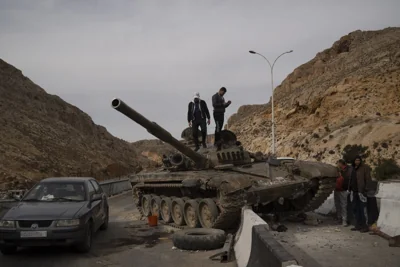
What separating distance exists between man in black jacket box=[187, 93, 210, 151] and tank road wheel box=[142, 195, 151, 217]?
2.73 metres

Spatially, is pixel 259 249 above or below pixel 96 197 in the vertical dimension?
below

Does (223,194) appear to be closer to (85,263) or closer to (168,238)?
(168,238)

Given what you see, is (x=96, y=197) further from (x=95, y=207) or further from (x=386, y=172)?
(x=386, y=172)

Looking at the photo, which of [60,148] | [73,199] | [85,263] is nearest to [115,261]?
[85,263]

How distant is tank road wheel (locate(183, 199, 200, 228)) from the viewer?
39.4ft

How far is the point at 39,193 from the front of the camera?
381 inches

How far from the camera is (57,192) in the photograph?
9.73m

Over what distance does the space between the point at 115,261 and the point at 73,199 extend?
1.98 meters

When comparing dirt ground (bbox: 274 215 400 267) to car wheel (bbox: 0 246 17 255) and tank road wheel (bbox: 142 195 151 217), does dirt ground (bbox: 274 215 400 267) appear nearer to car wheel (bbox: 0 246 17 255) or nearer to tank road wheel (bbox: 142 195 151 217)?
car wheel (bbox: 0 246 17 255)

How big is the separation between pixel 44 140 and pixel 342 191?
34.7m

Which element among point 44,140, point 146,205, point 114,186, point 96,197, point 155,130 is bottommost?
point 146,205

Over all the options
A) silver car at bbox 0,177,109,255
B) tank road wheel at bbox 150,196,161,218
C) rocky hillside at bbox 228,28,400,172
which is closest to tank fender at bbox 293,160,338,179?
tank road wheel at bbox 150,196,161,218

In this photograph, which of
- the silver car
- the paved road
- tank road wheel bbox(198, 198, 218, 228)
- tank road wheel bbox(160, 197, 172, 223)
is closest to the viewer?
the paved road

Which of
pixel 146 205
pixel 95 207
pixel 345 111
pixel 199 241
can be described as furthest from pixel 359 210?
pixel 345 111
